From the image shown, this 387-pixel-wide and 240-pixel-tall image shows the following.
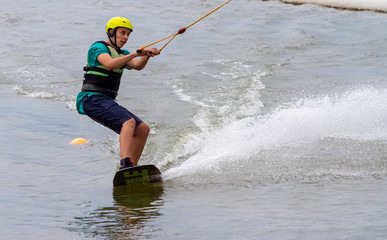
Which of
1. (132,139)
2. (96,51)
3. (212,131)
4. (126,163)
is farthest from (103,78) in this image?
(212,131)

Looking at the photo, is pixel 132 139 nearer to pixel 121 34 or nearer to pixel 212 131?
pixel 121 34

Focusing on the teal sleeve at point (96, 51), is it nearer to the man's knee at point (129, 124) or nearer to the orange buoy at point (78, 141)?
the man's knee at point (129, 124)

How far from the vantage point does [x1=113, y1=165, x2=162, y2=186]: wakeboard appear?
6848 mm

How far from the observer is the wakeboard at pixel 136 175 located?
6848mm

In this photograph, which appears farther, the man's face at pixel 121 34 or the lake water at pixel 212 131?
the man's face at pixel 121 34

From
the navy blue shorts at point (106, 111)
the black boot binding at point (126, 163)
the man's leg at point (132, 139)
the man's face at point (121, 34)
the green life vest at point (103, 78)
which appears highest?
the man's face at point (121, 34)

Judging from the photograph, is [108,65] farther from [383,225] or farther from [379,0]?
[379,0]

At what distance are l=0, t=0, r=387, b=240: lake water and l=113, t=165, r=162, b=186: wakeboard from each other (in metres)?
0.12

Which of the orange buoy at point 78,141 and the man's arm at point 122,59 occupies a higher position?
the man's arm at point 122,59

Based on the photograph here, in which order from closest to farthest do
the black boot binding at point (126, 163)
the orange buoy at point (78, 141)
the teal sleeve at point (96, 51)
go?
1. the black boot binding at point (126, 163)
2. the teal sleeve at point (96, 51)
3. the orange buoy at point (78, 141)

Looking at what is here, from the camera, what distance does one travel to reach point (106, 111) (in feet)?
23.5

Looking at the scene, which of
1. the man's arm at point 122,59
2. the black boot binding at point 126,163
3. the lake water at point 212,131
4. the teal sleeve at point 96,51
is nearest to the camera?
the lake water at point 212,131

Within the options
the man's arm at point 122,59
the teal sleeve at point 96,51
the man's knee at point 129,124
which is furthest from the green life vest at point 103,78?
the man's knee at point 129,124

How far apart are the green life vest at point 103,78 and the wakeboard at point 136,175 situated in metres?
0.92
